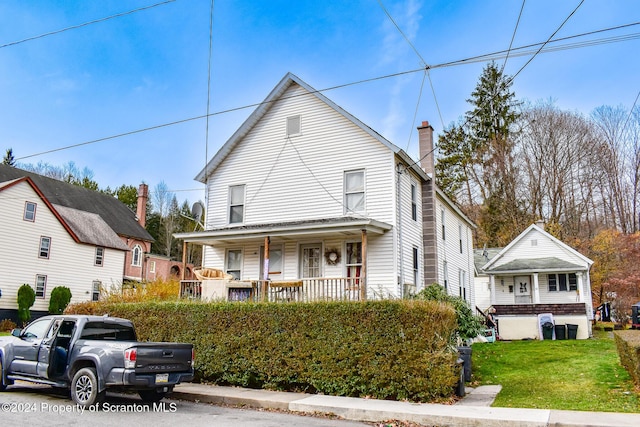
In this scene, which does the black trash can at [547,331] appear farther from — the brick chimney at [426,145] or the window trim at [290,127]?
the window trim at [290,127]

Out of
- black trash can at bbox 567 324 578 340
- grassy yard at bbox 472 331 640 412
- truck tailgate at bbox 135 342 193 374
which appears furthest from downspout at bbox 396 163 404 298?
black trash can at bbox 567 324 578 340

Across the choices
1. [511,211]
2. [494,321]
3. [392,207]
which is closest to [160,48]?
[392,207]

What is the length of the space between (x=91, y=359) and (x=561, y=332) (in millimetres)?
19109

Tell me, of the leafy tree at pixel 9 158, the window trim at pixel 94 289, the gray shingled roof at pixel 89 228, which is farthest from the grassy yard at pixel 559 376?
the leafy tree at pixel 9 158

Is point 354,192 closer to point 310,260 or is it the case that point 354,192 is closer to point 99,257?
point 310,260

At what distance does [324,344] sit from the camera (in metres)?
10.9

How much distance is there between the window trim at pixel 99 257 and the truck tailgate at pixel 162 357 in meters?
28.6

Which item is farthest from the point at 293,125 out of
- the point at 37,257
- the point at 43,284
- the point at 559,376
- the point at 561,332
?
the point at 43,284

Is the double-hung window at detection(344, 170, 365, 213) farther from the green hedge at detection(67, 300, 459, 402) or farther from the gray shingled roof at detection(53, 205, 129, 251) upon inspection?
the gray shingled roof at detection(53, 205, 129, 251)

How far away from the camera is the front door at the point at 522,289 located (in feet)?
95.9

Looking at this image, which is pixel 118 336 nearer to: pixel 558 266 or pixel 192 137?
pixel 192 137

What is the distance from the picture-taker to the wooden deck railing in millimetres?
15102

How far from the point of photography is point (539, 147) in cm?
4019

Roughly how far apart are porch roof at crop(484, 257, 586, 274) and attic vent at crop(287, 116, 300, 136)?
52.2ft
